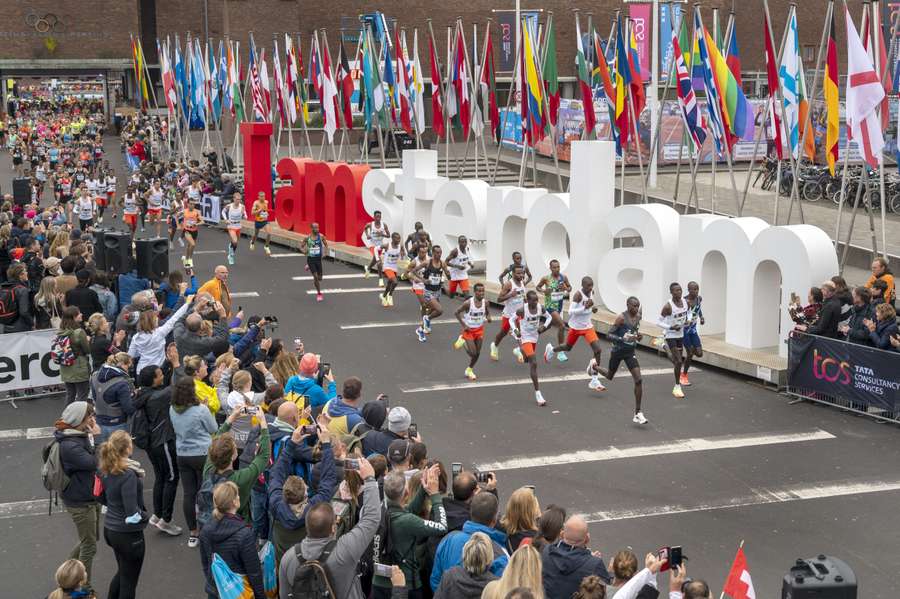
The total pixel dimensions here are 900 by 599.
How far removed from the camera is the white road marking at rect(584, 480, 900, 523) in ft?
36.1

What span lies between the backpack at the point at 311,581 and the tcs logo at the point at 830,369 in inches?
395

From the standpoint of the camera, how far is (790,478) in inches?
477

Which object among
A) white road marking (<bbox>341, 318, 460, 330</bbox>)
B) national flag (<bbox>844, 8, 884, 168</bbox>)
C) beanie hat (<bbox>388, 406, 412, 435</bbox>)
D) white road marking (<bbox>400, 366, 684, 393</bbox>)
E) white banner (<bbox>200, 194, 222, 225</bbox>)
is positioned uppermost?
national flag (<bbox>844, 8, 884, 168</bbox>)

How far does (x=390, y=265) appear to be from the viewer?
21016 mm

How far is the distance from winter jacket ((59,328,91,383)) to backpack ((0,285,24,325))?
3126 millimetres

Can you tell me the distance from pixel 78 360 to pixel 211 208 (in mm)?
20053

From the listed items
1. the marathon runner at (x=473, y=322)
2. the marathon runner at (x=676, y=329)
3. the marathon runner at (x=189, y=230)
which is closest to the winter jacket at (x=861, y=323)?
the marathon runner at (x=676, y=329)

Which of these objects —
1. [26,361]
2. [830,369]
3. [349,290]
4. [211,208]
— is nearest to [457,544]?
[830,369]

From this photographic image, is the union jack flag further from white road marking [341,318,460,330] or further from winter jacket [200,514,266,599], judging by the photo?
winter jacket [200,514,266,599]

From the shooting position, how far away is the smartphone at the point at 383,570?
7.25m

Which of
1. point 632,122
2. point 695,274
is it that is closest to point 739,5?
point 632,122

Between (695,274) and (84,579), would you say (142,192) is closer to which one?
(695,274)

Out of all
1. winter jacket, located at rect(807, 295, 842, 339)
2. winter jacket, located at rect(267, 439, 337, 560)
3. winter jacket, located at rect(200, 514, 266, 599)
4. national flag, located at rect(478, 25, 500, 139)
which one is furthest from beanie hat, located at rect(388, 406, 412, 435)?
national flag, located at rect(478, 25, 500, 139)

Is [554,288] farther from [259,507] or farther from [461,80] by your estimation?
[461,80]
